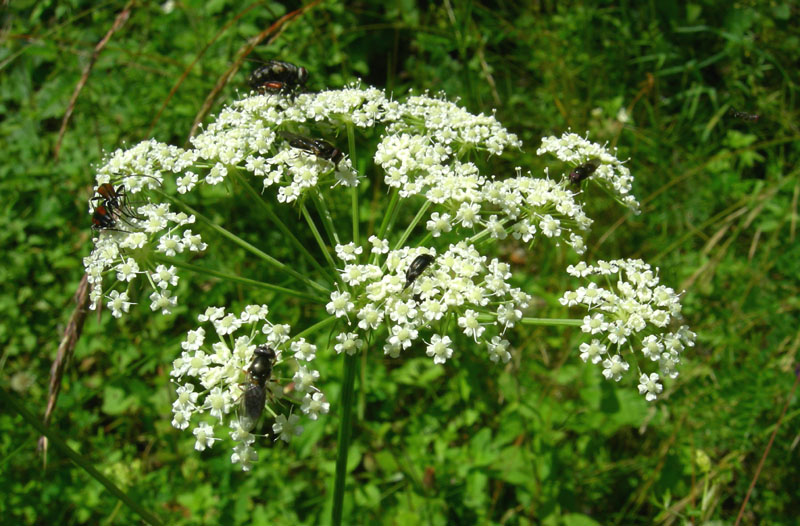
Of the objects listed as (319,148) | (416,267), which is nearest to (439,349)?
(416,267)

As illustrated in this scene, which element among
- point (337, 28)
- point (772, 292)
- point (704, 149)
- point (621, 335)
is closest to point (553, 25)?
point (704, 149)

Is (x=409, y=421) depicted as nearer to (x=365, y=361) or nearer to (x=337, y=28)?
(x=365, y=361)

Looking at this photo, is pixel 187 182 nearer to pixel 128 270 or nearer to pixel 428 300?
pixel 128 270

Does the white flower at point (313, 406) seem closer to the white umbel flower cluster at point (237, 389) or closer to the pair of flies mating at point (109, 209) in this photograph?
the white umbel flower cluster at point (237, 389)

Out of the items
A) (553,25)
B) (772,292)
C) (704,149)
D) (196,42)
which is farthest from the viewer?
(553,25)

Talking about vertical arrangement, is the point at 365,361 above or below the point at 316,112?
below

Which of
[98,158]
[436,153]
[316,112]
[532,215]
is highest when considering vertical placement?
[98,158]

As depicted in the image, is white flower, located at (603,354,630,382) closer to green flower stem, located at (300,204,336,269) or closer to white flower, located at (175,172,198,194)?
green flower stem, located at (300,204,336,269)

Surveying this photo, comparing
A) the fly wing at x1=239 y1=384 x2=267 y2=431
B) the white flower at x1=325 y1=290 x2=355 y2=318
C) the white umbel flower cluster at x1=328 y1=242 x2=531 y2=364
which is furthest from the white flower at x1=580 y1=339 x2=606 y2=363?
the fly wing at x1=239 y1=384 x2=267 y2=431
